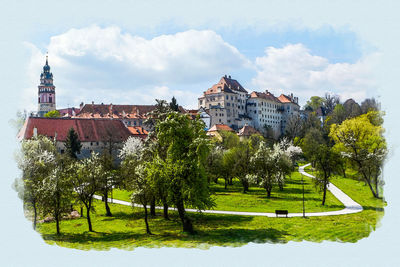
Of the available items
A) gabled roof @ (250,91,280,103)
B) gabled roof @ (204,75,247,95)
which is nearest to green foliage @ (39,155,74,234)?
gabled roof @ (204,75,247,95)

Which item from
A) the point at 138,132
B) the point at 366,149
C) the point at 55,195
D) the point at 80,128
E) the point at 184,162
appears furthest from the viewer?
the point at 138,132

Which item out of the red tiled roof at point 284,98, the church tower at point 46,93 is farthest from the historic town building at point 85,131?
the red tiled roof at point 284,98

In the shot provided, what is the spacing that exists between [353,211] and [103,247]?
2309cm

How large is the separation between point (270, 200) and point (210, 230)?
15422 millimetres

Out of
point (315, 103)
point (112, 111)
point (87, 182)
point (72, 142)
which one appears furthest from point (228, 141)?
point (315, 103)

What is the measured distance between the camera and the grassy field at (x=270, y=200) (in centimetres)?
3638

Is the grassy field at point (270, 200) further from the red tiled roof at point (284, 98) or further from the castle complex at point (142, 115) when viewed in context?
the red tiled roof at point (284, 98)

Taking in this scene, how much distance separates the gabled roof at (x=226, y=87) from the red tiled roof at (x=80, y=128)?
2357 inches

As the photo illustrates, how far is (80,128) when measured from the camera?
7344 cm

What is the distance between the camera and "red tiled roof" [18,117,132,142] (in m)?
68.4

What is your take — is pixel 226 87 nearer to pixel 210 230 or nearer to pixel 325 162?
pixel 325 162

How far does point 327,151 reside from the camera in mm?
38438

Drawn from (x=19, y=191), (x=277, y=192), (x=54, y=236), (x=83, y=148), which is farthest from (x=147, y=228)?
(x=83, y=148)

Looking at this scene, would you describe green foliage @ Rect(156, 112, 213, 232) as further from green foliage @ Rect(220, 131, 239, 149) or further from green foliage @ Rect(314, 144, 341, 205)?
green foliage @ Rect(220, 131, 239, 149)
